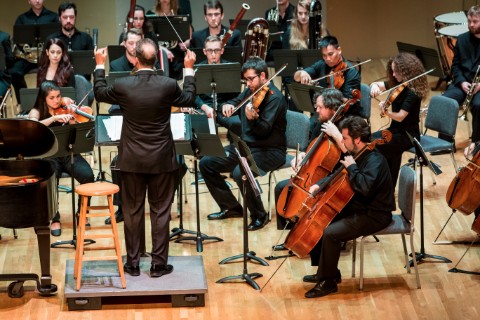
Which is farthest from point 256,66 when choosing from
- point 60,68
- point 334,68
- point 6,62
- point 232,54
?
point 6,62

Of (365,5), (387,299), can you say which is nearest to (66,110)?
(387,299)

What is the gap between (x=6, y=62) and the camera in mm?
9523

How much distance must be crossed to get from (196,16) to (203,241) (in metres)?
5.75

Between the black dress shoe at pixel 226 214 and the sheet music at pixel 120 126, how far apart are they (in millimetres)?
1230

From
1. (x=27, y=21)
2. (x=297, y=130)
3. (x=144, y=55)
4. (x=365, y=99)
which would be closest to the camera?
(x=144, y=55)

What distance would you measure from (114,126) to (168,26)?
3.38 metres

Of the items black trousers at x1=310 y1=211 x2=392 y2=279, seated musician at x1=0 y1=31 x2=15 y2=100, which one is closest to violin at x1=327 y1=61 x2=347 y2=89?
black trousers at x1=310 y1=211 x2=392 y2=279

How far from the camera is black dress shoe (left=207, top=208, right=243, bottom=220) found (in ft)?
24.1

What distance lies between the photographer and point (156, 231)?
5.95 meters

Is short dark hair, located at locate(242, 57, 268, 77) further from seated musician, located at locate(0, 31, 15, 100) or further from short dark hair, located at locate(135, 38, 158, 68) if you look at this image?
seated musician, located at locate(0, 31, 15, 100)

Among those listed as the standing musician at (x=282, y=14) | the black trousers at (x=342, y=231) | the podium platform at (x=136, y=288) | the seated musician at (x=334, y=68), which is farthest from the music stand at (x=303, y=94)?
the standing musician at (x=282, y=14)

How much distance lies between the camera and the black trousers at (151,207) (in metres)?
5.87

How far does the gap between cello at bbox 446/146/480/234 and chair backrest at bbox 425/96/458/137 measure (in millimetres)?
1347

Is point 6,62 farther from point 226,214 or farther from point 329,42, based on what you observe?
point 329,42
